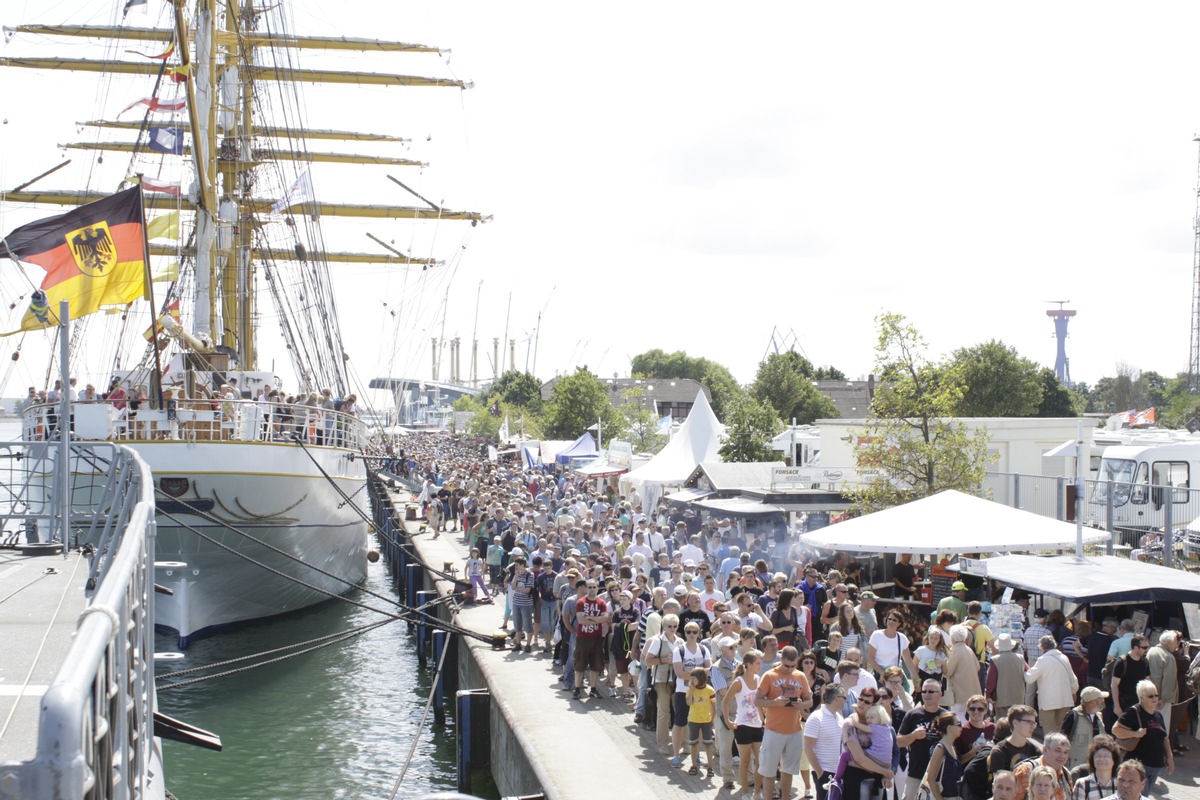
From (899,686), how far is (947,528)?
16.1 ft

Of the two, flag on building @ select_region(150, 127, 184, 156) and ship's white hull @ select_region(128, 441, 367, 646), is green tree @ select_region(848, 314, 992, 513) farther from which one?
flag on building @ select_region(150, 127, 184, 156)

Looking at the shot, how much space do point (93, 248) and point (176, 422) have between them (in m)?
9.86

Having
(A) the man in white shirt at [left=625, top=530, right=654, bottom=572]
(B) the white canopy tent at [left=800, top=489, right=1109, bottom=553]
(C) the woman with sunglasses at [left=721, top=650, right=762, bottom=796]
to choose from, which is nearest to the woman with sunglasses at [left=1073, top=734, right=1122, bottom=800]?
(C) the woman with sunglasses at [left=721, top=650, right=762, bottom=796]

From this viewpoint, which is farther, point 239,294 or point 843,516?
point 239,294

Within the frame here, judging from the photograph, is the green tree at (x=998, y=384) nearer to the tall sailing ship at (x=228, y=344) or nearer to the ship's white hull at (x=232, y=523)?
the tall sailing ship at (x=228, y=344)

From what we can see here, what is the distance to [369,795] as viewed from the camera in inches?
523

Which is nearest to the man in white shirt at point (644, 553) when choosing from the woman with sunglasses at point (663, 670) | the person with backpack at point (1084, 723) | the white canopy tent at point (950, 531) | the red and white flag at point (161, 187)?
the white canopy tent at point (950, 531)

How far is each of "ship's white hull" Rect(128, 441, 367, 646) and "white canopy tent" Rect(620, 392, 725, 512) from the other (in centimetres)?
762

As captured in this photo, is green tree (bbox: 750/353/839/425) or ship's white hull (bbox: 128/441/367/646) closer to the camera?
ship's white hull (bbox: 128/441/367/646)

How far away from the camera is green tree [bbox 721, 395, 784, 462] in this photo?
40344mm

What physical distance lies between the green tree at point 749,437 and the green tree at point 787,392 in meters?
38.6

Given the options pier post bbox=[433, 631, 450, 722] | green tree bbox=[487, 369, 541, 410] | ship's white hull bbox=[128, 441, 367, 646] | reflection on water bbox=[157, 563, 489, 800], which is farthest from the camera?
green tree bbox=[487, 369, 541, 410]

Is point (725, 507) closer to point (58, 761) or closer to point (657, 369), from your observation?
point (58, 761)

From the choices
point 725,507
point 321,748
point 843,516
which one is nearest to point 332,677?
point 321,748
